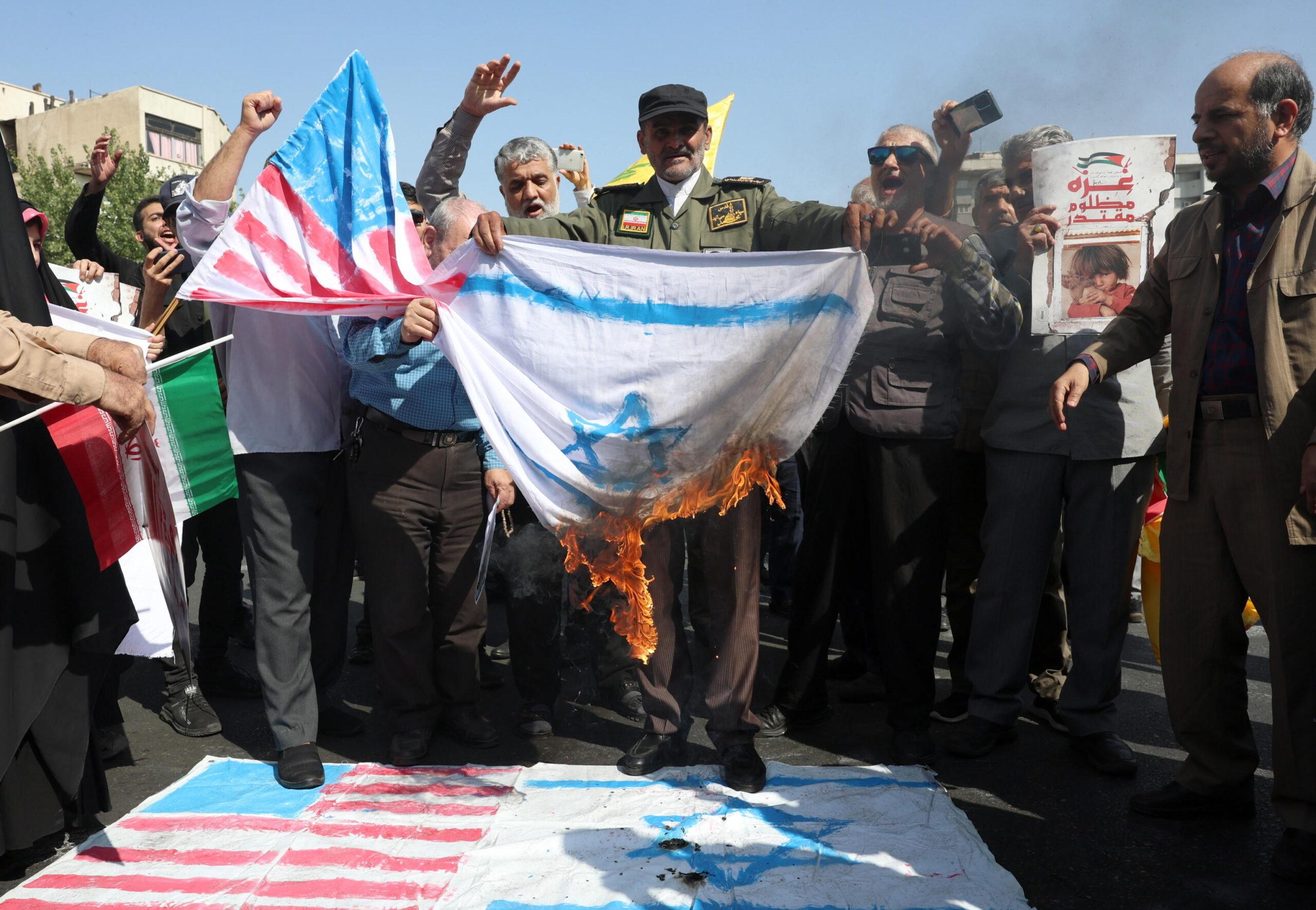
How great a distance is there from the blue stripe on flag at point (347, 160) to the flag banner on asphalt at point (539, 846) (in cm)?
195

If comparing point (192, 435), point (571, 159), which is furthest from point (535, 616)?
point (571, 159)

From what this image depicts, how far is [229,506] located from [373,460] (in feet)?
4.56

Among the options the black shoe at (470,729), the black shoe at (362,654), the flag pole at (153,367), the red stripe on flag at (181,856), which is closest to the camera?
the flag pole at (153,367)

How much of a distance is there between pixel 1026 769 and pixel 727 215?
2282 mm

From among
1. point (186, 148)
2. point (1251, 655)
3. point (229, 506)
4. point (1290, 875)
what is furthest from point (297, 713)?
point (186, 148)

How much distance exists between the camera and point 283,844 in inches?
120

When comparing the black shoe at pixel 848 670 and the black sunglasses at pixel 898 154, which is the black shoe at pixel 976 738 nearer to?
the black shoe at pixel 848 670

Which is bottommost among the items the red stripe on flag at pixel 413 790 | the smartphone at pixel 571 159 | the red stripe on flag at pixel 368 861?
the red stripe on flag at pixel 413 790

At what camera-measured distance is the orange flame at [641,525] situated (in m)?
3.28

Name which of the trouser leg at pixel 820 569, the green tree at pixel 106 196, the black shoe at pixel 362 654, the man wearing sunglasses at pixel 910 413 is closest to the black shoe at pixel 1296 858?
the man wearing sunglasses at pixel 910 413

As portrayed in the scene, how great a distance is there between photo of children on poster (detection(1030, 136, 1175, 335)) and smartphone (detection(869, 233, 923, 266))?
0.43 meters

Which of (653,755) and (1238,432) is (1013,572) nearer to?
(1238,432)

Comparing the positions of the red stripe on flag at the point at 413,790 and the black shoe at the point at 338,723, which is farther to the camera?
the black shoe at the point at 338,723

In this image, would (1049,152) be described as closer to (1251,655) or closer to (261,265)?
(261,265)
